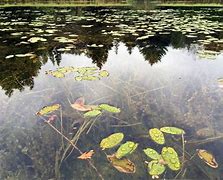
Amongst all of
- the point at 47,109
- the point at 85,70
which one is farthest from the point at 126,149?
the point at 85,70

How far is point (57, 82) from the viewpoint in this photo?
4.28 meters

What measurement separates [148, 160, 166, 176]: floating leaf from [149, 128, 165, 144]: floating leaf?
1.24 ft

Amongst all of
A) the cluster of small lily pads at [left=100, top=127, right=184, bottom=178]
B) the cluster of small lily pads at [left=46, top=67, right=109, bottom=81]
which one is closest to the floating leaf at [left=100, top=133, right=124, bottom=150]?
the cluster of small lily pads at [left=100, top=127, right=184, bottom=178]

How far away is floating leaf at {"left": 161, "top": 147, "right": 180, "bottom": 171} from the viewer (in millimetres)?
2295

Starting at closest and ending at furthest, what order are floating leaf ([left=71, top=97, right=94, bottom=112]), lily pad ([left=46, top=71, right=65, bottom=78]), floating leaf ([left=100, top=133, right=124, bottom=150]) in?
1. floating leaf ([left=100, top=133, right=124, bottom=150])
2. floating leaf ([left=71, top=97, right=94, bottom=112])
3. lily pad ([left=46, top=71, right=65, bottom=78])

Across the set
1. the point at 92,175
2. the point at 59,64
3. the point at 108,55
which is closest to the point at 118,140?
the point at 92,175

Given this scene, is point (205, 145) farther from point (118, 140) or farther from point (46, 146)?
point (46, 146)

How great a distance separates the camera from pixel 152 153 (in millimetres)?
2453

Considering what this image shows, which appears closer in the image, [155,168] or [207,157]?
[155,168]

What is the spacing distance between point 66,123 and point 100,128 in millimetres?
443

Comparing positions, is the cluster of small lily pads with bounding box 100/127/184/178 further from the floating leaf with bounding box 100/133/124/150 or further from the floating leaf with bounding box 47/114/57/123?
the floating leaf with bounding box 47/114/57/123

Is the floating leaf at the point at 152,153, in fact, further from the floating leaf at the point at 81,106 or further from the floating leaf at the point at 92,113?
the floating leaf at the point at 81,106

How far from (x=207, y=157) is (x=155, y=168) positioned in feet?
1.97

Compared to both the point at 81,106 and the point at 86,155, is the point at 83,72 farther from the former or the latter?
the point at 86,155
